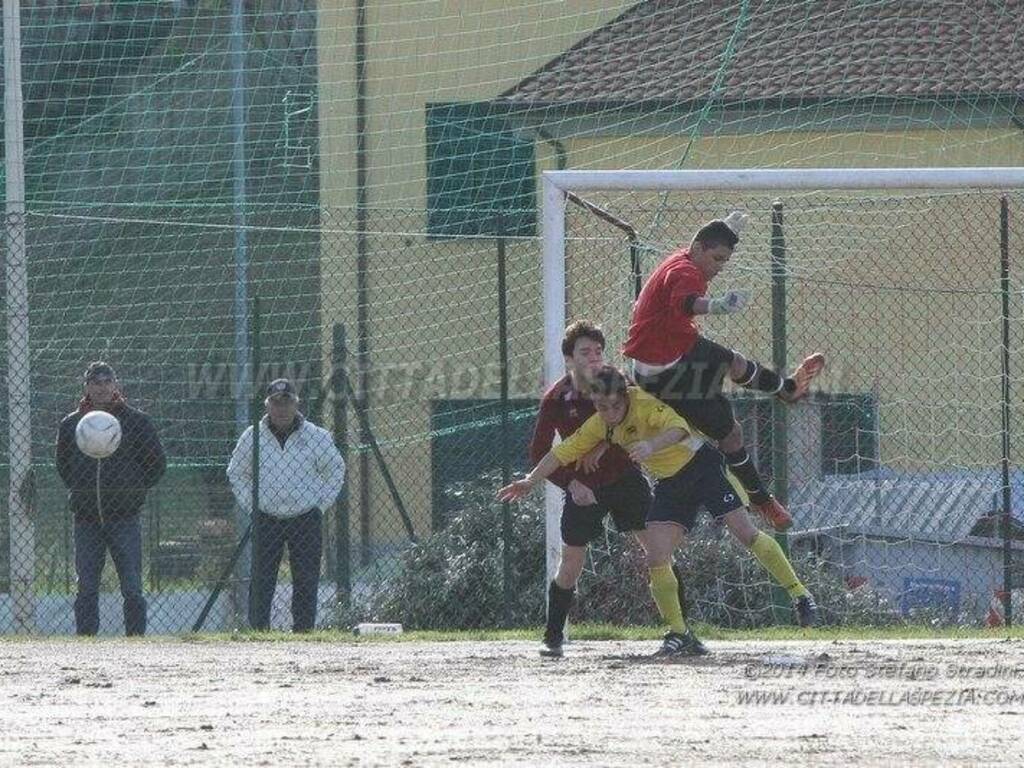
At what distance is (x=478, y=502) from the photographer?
13562 mm

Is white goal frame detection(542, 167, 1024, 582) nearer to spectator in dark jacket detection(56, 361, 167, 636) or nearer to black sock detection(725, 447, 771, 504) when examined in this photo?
black sock detection(725, 447, 771, 504)

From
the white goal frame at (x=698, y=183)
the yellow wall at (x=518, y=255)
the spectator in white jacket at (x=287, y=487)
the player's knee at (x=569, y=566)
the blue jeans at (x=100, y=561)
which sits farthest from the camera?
the yellow wall at (x=518, y=255)

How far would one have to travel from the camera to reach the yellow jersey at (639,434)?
938cm

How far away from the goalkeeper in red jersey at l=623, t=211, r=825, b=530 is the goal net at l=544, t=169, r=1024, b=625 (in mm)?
2537

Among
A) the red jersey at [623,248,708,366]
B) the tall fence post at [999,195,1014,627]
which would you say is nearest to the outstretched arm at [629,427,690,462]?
the red jersey at [623,248,708,366]

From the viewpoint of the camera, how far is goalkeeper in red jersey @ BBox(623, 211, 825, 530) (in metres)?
9.41

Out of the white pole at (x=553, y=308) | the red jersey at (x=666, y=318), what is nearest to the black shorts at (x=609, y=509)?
the red jersey at (x=666, y=318)

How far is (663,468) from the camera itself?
31.1 ft

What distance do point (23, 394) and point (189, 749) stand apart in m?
7.17

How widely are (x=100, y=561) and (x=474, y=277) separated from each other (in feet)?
11.1

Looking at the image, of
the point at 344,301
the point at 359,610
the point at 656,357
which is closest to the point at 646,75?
the point at 344,301

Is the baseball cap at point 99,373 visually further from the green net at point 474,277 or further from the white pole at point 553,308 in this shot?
the white pole at point 553,308

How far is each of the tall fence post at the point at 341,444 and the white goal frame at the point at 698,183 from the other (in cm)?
296

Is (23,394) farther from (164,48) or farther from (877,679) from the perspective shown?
(877,679)
